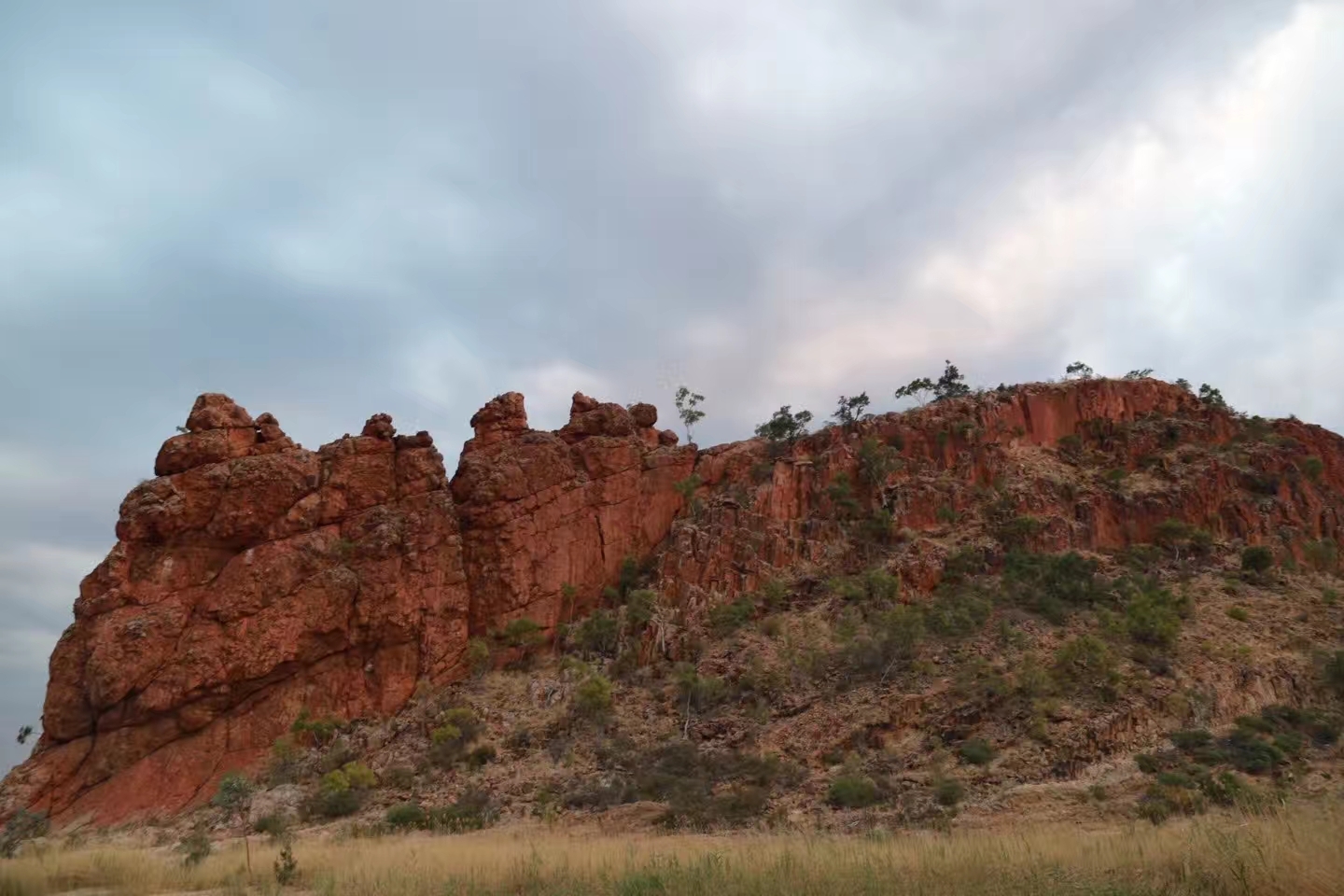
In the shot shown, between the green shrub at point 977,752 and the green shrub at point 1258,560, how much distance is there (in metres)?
20.5

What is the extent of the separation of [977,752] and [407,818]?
1671 cm

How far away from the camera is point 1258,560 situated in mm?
36219

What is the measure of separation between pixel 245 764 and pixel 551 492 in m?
18.8

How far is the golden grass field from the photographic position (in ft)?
24.1

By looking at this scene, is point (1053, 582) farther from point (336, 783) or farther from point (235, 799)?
point (235, 799)

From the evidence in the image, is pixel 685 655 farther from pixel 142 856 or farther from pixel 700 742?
pixel 142 856

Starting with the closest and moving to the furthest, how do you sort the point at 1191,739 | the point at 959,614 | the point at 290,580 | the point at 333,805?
the point at 1191,739
the point at 333,805
the point at 959,614
the point at 290,580

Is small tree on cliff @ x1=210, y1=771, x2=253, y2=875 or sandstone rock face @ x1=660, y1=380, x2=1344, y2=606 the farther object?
sandstone rock face @ x1=660, y1=380, x2=1344, y2=606

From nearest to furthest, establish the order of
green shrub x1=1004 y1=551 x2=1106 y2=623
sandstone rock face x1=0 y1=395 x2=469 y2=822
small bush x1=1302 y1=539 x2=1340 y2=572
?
green shrub x1=1004 y1=551 x2=1106 y2=623, sandstone rock face x1=0 y1=395 x2=469 y2=822, small bush x1=1302 y1=539 x2=1340 y2=572

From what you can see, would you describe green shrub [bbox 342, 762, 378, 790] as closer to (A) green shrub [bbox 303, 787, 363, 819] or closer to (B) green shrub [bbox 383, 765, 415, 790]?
(B) green shrub [bbox 383, 765, 415, 790]

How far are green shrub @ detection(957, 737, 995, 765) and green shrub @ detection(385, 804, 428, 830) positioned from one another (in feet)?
51.5

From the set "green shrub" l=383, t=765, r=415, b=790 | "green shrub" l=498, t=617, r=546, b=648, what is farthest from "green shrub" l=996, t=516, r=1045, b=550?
"green shrub" l=383, t=765, r=415, b=790

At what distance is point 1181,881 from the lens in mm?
7617

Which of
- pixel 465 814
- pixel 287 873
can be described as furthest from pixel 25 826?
pixel 287 873
